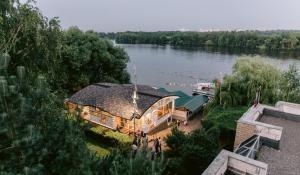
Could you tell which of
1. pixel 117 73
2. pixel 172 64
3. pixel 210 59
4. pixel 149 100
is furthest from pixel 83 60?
pixel 210 59

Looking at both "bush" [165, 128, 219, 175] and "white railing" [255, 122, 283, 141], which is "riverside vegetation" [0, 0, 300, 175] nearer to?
"bush" [165, 128, 219, 175]

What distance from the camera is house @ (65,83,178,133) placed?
2150 cm

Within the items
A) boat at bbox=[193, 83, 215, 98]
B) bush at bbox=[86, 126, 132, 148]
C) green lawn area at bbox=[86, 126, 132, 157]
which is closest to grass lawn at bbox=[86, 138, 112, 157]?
green lawn area at bbox=[86, 126, 132, 157]

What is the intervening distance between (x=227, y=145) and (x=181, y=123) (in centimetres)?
820

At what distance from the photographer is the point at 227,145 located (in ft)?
62.0

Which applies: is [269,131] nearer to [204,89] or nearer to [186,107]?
[186,107]

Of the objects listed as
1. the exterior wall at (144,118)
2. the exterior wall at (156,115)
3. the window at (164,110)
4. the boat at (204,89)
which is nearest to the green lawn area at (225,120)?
the exterior wall at (156,115)

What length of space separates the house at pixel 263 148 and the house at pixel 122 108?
454 inches

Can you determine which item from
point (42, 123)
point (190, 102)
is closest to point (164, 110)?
point (190, 102)

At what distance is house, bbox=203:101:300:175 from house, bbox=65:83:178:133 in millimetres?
11539

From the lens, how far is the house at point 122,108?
21500 millimetres

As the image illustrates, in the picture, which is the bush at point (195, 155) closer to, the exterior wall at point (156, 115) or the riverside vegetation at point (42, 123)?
the riverside vegetation at point (42, 123)

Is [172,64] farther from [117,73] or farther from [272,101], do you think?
[272,101]

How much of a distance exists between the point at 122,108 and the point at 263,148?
46.6 ft
